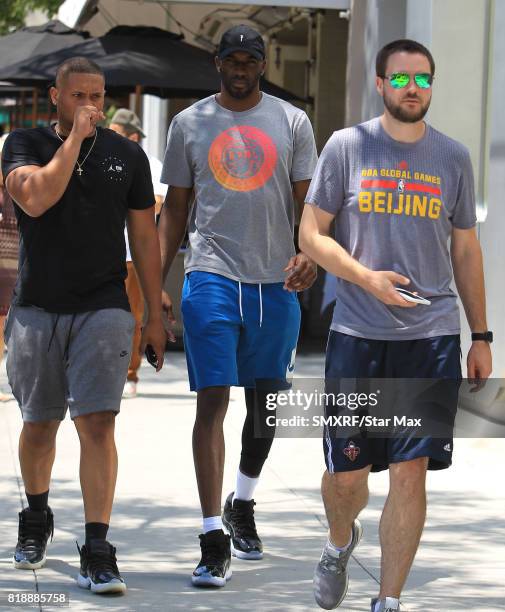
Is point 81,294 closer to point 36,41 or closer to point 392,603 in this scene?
point 392,603

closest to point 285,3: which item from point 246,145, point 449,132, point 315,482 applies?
point 449,132

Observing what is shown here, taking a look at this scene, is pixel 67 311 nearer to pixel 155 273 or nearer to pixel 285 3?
pixel 155 273

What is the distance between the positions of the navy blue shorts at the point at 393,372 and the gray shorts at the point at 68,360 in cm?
90

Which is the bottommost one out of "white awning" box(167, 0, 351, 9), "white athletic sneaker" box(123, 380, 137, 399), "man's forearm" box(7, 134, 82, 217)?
"white athletic sneaker" box(123, 380, 137, 399)

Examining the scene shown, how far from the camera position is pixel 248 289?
19.9 ft

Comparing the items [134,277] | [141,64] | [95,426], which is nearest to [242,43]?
[95,426]

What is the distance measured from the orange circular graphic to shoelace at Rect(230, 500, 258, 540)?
1348 millimetres

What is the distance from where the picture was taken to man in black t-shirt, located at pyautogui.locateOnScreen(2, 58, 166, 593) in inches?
220

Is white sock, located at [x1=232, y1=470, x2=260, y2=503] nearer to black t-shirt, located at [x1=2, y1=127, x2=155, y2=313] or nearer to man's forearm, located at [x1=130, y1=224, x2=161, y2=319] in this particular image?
man's forearm, located at [x1=130, y1=224, x2=161, y2=319]

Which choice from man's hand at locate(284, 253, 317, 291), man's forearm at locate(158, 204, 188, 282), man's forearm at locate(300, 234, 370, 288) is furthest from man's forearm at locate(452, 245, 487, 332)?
man's forearm at locate(158, 204, 188, 282)

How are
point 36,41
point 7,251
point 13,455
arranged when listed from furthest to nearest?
point 36,41 < point 7,251 < point 13,455

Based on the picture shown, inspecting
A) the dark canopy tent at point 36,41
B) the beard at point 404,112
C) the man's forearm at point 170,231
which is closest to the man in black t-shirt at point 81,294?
the man's forearm at point 170,231

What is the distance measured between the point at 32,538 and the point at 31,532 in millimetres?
27

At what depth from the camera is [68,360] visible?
5.68 meters
